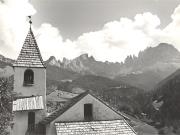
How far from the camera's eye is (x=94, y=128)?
63.0ft

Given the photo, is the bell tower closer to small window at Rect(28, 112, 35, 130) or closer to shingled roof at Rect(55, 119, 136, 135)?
small window at Rect(28, 112, 35, 130)

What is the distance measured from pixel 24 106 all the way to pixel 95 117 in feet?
20.0

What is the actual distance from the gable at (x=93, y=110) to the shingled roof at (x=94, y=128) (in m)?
0.45

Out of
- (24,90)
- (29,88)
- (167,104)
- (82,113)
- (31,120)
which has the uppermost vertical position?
→ (167,104)

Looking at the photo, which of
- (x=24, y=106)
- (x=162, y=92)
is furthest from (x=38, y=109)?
(x=162, y=92)

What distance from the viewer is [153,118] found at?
10612 centimetres

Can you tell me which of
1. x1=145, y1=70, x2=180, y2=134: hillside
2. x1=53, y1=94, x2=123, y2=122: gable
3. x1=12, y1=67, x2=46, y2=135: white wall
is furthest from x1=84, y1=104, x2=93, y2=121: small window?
x1=145, y1=70, x2=180, y2=134: hillside

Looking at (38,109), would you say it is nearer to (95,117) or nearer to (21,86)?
(21,86)

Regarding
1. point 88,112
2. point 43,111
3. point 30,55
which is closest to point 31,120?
point 43,111

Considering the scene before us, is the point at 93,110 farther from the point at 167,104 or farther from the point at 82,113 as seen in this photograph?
the point at 167,104

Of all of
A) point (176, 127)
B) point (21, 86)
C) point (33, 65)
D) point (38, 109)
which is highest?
point (33, 65)

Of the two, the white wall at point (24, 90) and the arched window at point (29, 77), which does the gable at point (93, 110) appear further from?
the arched window at point (29, 77)

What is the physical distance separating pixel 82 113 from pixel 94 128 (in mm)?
1458

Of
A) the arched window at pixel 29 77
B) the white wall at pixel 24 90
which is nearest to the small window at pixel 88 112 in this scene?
the white wall at pixel 24 90
